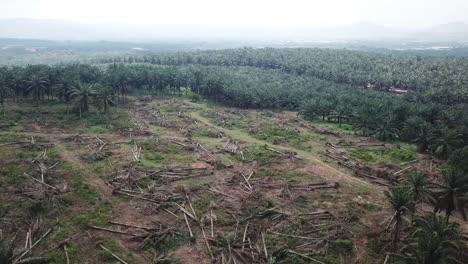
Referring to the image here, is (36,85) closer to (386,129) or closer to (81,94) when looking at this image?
(81,94)

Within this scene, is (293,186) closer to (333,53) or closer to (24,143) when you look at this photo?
(24,143)

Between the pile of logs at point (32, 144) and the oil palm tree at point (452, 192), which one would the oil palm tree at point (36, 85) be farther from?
the oil palm tree at point (452, 192)

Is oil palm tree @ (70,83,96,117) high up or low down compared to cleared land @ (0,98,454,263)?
up

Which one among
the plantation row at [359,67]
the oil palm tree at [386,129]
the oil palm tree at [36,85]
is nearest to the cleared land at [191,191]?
the oil palm tree at [386,129]

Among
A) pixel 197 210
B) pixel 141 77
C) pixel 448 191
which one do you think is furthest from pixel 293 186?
pixel 141 77

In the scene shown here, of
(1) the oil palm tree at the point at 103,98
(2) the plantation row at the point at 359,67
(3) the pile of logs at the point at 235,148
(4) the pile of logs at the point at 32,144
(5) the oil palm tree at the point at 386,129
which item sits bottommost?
(3) the pile of logs at the point at 235,148

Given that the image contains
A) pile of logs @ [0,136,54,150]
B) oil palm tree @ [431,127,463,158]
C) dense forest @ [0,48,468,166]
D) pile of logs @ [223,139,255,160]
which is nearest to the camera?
pile of logs @ [0,136,54,150]

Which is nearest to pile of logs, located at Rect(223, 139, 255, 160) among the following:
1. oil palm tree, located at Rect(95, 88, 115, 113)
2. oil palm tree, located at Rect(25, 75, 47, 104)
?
oil palm tree, located at Rect(95, 88, 115, 113)

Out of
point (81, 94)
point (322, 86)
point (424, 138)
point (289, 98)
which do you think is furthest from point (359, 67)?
point (81, 94)

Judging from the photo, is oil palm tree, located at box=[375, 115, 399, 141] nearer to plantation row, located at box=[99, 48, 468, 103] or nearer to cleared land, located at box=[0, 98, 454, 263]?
cleared land, located at box=[0, 98, 454, 263]
